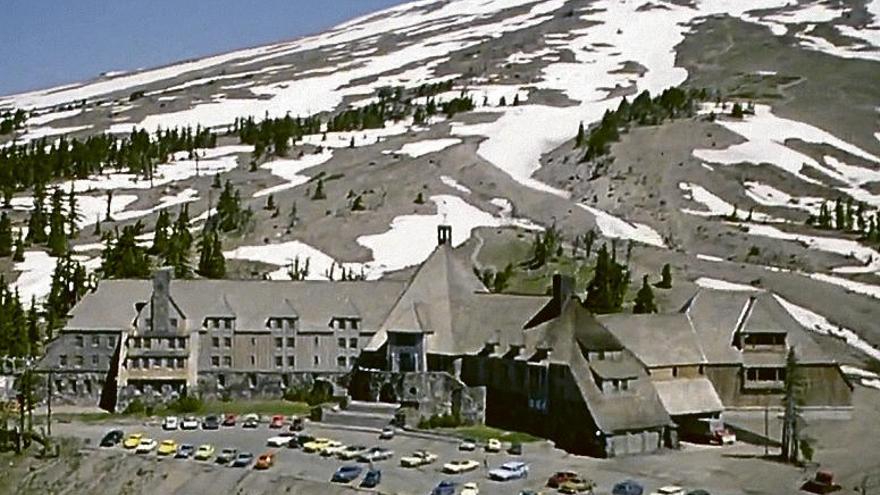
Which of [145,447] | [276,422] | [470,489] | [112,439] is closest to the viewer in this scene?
[470,489]


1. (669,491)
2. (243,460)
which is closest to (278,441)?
(243,460)

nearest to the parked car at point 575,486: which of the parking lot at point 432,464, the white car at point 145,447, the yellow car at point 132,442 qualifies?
the parking lot at point 432,464

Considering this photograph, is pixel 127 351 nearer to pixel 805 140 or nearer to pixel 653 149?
pixel 653 149

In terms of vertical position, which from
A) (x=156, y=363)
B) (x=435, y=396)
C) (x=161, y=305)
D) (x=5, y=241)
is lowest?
(x=435, y=396)

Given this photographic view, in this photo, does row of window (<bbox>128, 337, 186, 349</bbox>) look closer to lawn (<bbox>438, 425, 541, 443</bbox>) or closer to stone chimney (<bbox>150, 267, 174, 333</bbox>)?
stone chimney (<bbox>150, 267, 174, 333</bbox>)

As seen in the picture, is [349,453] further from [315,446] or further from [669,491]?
[669,491]
